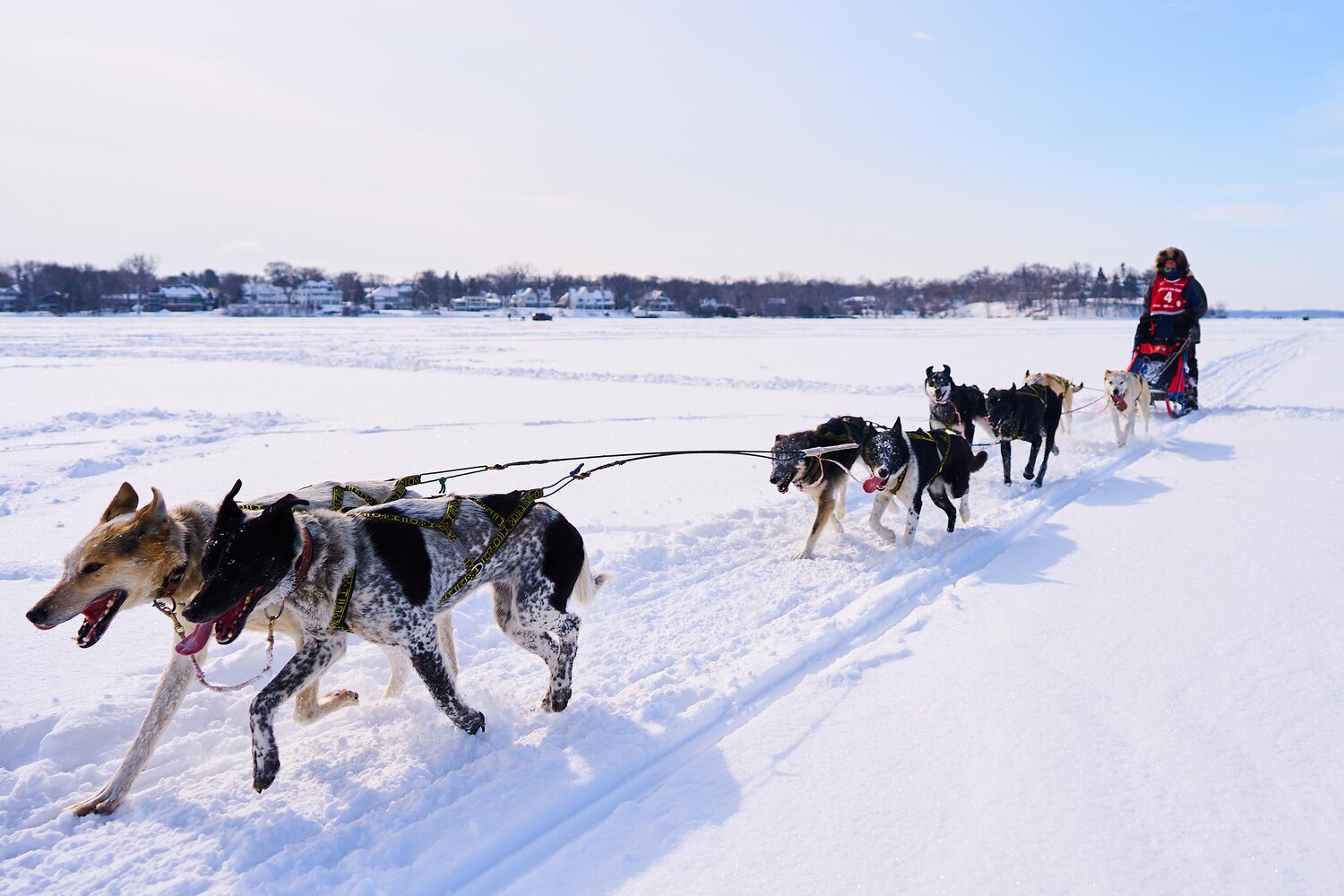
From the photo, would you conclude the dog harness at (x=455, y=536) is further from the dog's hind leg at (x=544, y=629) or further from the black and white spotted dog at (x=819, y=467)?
the black and white spotted dog at (x=819, y=467)

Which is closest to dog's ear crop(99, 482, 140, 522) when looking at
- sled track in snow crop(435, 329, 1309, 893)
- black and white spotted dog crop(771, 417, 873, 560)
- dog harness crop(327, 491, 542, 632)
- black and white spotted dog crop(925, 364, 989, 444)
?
dog harness crop(327, 491, 542, 632)

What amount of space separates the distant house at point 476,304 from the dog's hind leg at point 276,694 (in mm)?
105509

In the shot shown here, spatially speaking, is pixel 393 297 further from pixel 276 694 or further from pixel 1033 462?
pixel 276 694

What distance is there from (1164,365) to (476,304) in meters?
105

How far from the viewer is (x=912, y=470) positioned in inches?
235

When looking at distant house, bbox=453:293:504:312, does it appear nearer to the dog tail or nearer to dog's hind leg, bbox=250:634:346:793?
the dog tail

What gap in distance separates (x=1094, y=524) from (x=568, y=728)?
5.12 metres

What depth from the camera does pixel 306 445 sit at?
9.59m

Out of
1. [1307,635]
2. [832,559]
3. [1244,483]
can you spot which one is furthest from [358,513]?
[1244,483]

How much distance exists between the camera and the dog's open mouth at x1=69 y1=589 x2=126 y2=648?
2.63m

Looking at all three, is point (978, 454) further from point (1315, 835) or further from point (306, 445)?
point (306, 445)

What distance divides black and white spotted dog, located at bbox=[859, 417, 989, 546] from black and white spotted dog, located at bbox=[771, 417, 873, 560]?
152mm

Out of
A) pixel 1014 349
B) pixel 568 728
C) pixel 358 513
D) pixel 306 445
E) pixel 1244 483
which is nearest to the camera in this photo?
pixel 358 513

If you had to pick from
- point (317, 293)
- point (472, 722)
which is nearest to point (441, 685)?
point (472, 722)
